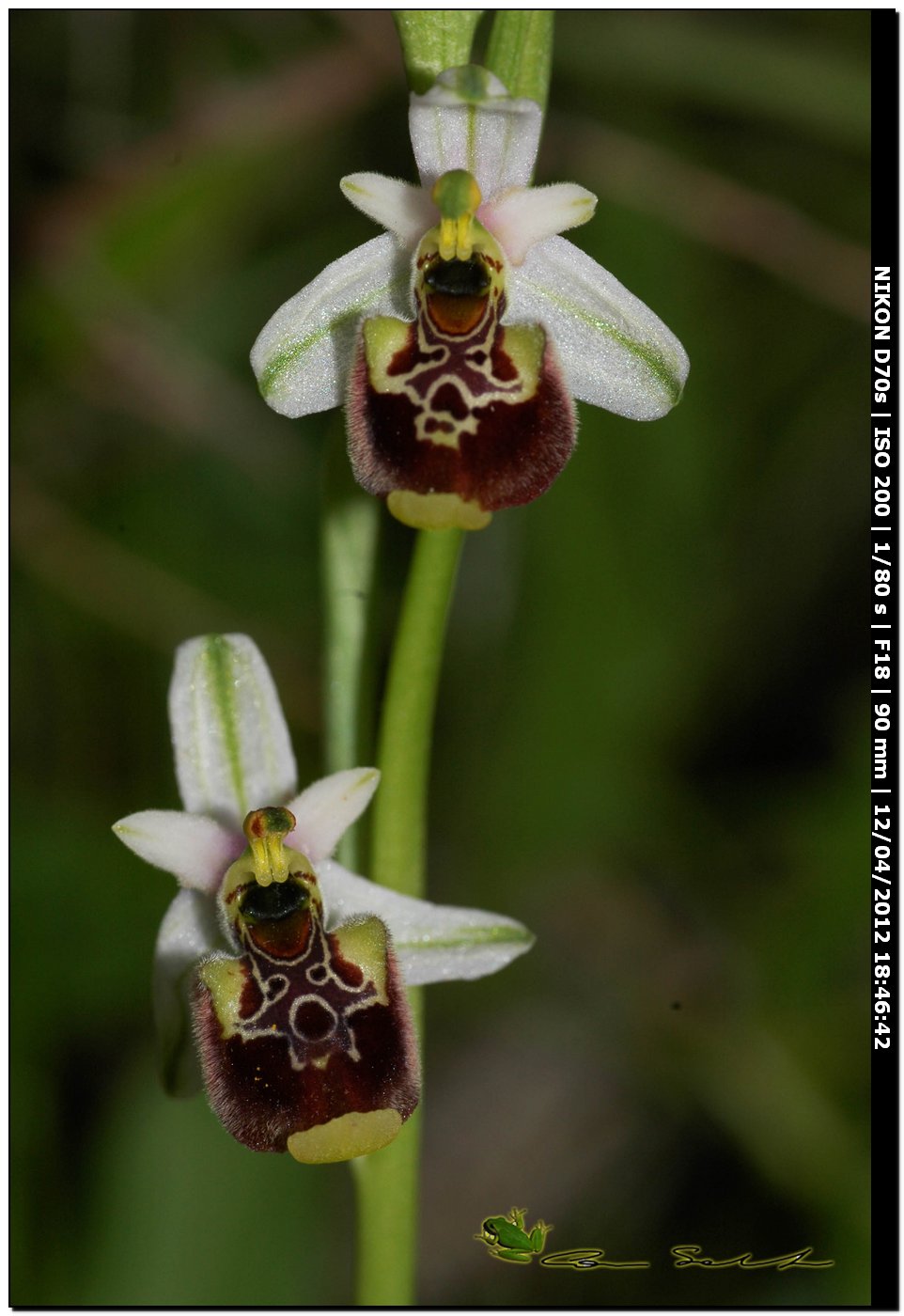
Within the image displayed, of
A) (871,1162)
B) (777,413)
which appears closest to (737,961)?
(871,1162)

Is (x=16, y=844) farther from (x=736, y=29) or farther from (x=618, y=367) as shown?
(x=736, y=29)

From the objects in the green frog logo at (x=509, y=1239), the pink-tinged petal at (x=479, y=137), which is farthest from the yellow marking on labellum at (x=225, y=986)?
the pink-tinged petal at (x=479, y=137)

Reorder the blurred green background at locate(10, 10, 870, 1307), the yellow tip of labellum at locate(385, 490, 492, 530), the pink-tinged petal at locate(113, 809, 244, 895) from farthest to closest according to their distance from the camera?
the blurred green background at locate(10, 10, 870, 1307)
the pink-tinged petal at locate(113, 809, 244, 895)
the yellow tip of labellum at locate(385, 490, 492, 530)

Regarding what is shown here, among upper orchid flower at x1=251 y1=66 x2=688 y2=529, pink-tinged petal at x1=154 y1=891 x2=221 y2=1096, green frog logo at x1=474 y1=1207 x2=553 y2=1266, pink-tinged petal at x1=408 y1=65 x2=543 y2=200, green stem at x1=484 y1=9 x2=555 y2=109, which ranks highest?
green stem at x1=484 y1=9 x2=555 y2=109

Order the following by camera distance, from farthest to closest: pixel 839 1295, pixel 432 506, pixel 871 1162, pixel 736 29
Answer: pixel 736 29 < pixel 871 1162 < pixel 839 1295 < pixel 432 506

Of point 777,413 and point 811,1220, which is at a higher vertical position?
point 777,413

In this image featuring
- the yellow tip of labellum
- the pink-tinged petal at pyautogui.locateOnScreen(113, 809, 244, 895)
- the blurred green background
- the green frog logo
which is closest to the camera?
the yellow tip of labellum

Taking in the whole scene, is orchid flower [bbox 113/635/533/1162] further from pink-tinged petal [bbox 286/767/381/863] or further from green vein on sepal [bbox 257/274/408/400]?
green vein on sepal [bbox 257/274/408/400]

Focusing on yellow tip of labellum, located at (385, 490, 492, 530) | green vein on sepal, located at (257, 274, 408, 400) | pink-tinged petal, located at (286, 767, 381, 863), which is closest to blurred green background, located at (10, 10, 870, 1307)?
pink-tinged petal, located at (286, 767, 381, 863)

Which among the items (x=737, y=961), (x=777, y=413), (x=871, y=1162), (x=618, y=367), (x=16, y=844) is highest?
(x=777, y=413)
